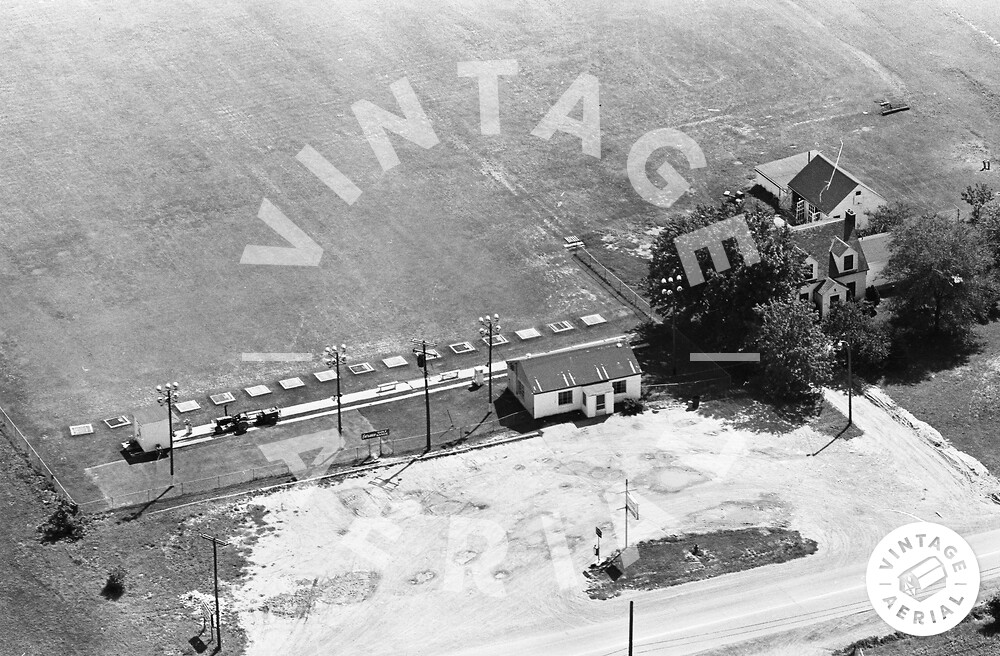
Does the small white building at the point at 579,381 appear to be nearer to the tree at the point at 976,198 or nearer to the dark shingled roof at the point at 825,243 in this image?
the dark shingled roof at the point at 825,243

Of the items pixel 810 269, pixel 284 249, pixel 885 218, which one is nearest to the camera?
pixel 810 269

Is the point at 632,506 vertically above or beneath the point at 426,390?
above

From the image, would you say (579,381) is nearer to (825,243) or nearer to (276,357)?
(276,357)

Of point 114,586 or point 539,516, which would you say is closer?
point 114,586

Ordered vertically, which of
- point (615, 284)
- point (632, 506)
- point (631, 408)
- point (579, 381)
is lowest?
point (615, 284)

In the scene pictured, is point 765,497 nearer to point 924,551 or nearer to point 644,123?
point 924,551

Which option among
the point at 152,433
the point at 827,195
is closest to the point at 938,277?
the point at 827,195
